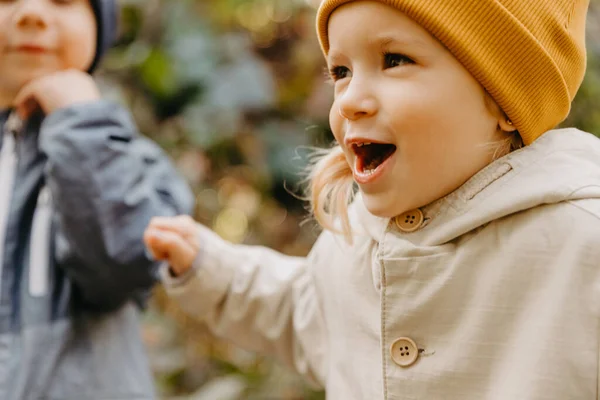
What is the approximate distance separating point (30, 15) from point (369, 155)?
1.92 ft

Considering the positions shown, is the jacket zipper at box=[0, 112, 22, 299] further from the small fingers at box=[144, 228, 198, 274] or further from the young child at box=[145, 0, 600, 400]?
the young child at box=[145, 0, 600, 400]

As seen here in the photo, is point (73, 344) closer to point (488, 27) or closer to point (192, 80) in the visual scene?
point (488, 27)

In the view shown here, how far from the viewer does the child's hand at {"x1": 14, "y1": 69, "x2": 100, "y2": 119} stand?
1191mm

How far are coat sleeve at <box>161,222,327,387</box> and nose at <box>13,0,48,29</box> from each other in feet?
1.30

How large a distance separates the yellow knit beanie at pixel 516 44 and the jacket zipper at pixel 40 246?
0.57 m

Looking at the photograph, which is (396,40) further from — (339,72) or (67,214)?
(67,214)

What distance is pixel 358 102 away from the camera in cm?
87

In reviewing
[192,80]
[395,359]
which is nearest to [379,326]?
[395,359]

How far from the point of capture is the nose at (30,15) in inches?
46.1

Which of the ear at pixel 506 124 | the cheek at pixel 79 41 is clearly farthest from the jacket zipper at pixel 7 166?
the ear at pixel 506 124

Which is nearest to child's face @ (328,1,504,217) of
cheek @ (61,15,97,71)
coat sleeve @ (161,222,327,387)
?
coat sleeve @ (161,222,327,387)

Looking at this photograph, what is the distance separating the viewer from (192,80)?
216 centimetres

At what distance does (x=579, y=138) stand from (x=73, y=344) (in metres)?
0.77

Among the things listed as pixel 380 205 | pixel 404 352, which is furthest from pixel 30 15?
pixel 404 352
